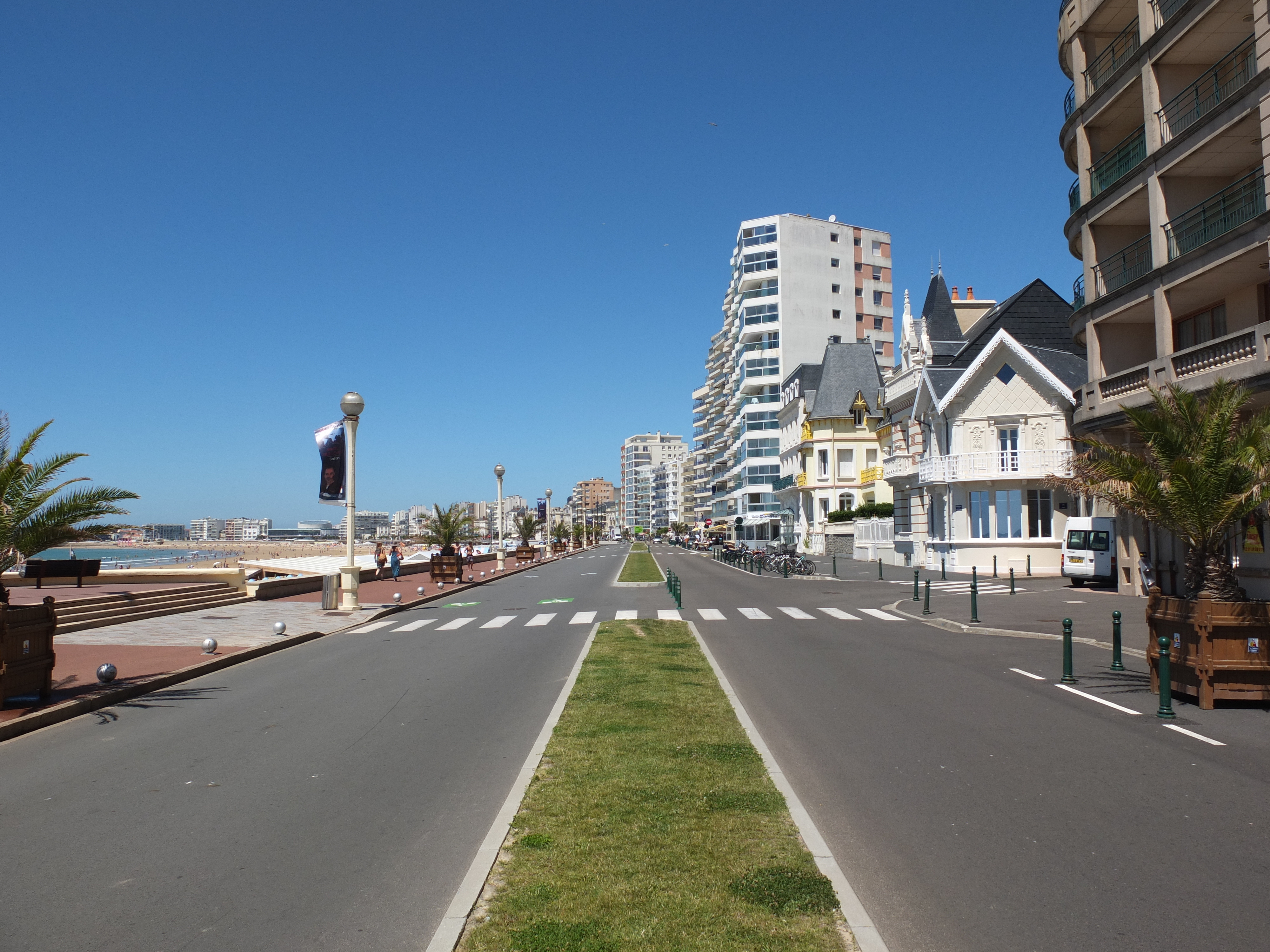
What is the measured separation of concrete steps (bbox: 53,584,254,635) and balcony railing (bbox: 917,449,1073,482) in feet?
91.4

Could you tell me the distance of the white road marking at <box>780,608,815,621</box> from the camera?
70.0 feet

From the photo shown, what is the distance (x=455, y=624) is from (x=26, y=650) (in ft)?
36.9

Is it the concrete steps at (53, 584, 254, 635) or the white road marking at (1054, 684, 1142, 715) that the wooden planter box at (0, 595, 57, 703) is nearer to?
the concrete steps at (53, 584, 254, 635)

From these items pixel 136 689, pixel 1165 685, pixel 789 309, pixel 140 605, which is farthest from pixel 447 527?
pixel 789 309

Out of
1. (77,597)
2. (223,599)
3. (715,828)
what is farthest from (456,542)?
(715,828)

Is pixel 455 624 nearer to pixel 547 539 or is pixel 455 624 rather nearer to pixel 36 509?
pixel 36 509

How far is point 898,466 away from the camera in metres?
44.3

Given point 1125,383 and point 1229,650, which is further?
point 1125,383

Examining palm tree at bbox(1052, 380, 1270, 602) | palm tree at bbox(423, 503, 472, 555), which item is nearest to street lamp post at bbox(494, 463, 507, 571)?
palm tree at bbox(423, 503, 472, 555)

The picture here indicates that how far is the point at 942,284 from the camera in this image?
173 ft

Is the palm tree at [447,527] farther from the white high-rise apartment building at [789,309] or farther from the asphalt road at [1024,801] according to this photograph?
the white high-rise apartment building at [789,309]

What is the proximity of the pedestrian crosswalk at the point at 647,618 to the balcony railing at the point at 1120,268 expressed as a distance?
11.4 metres

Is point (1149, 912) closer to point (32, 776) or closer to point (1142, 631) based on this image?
point (32, 776)

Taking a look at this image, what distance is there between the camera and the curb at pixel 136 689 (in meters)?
9.54
